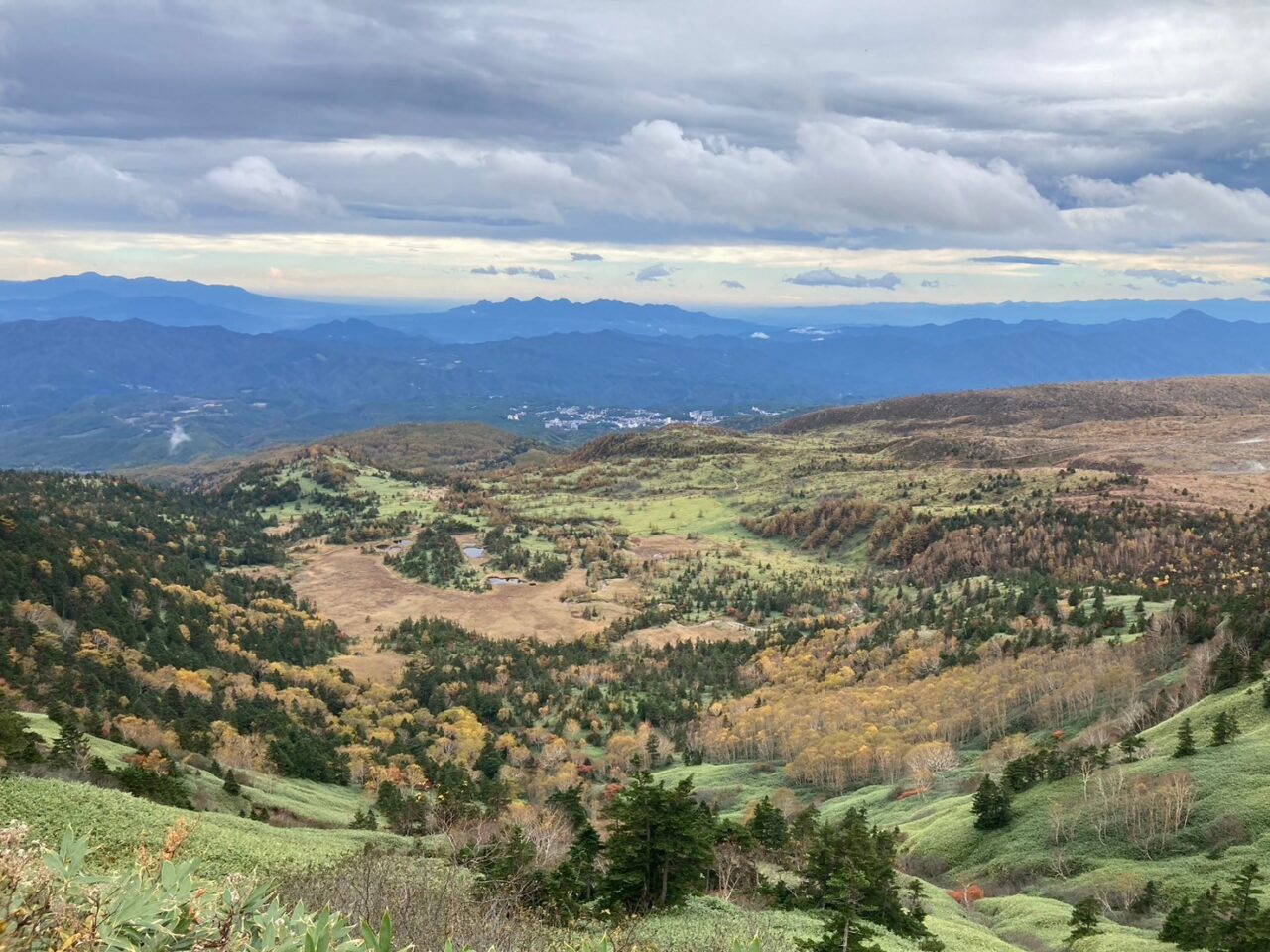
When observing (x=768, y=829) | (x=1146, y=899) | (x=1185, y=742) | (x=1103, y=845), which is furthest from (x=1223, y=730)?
(x=768, y=829)

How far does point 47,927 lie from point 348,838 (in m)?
34.7

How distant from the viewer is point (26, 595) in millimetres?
81812

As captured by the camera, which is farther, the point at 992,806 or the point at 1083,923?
the point at 992,806

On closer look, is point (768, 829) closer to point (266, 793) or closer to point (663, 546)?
point (266, 793)

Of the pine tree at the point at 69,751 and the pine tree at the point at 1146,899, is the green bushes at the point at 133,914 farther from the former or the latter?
the pine tree at the point at 1146,899

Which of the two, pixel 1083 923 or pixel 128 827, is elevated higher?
pixel 128 827

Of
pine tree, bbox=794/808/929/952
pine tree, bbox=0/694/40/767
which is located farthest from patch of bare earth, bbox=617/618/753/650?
pine tree, bbox=0/694/40/767

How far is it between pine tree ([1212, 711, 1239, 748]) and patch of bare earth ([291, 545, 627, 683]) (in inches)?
3748

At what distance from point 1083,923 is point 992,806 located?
1348cm

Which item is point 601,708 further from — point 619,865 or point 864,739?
point 619,865

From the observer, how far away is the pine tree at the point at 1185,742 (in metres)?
40.5

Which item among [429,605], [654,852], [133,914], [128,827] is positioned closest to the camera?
[133,914]

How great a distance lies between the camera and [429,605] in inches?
5743

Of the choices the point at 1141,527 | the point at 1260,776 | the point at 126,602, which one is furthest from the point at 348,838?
the point at 1141,527
